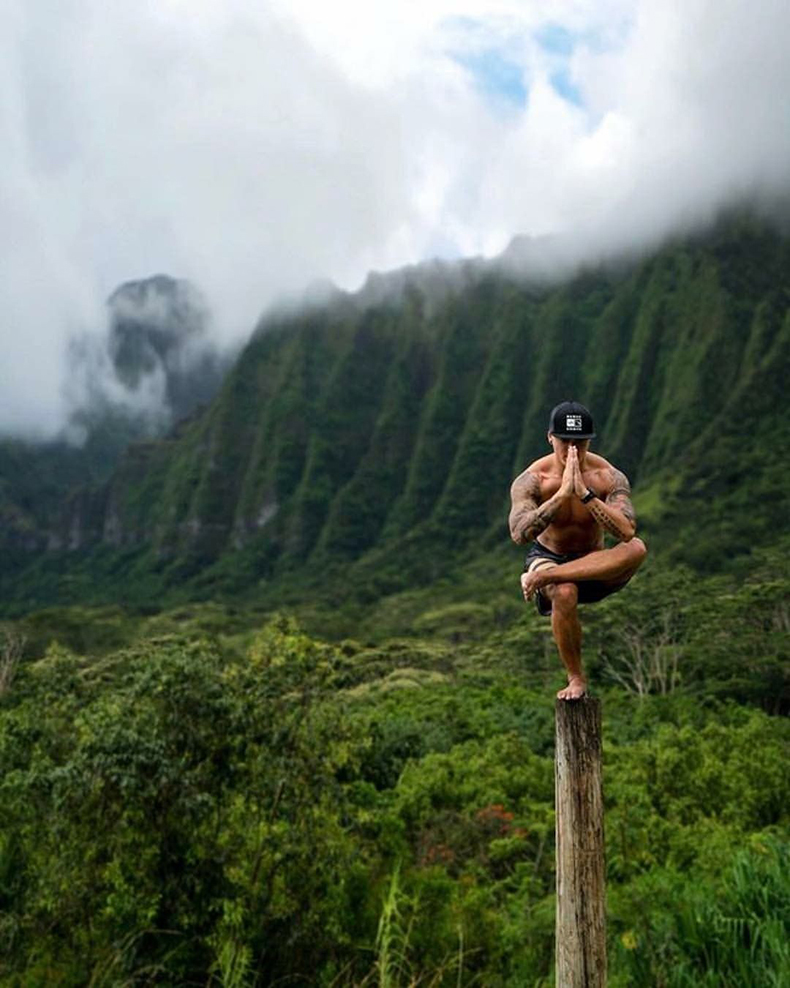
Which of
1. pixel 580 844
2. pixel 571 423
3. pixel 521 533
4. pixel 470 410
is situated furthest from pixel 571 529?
pixel 470 410

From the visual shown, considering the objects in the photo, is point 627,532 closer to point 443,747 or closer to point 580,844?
point 580,844

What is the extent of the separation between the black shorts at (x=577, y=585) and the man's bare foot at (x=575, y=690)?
29 centimetres

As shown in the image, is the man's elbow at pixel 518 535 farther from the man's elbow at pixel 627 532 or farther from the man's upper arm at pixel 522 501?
the man's elbow at pixel 627 532

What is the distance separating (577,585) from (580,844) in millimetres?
937

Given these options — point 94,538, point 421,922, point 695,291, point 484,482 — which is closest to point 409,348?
point 484,482

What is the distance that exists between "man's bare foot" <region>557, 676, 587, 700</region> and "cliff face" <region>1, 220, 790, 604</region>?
86.0 metres

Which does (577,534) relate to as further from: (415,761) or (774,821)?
(415,761)

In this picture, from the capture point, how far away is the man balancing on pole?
3.24 metres

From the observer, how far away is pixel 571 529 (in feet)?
11.1

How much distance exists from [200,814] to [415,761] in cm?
1771

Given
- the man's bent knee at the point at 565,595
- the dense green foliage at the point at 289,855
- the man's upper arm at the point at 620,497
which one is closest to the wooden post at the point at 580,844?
the man's bent knee at the point at 565,595

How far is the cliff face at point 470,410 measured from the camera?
379ft

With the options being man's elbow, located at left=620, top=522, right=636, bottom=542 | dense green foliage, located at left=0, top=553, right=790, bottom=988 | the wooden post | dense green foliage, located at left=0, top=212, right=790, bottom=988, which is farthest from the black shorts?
dense green foliage, located at left=0, top=212, right=790, bottom=988

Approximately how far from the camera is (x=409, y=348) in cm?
18738
